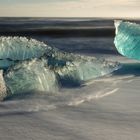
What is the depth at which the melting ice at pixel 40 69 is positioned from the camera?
12.9 feet

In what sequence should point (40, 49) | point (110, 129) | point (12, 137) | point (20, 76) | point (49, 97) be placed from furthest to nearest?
point (40, 49) < point (20, 76) < point (49, 97) < point (110, 129) < point (12, 137)

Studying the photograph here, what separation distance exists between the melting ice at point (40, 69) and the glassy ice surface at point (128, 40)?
1138 mm

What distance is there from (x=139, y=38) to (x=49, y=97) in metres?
4.01

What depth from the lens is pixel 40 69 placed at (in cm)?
424

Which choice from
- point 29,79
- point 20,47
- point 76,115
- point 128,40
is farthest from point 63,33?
point 76,115

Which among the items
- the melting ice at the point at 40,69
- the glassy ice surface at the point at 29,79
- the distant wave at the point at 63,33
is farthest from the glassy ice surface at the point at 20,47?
the distant wave at the point at 63,33

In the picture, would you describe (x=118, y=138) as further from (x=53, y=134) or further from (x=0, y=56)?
(x=0, y=56)

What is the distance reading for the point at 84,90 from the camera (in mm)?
4211

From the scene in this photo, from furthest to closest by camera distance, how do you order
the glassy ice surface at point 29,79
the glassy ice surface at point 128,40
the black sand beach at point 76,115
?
the glassy ice surface at point 128,40, the glassy ice surface at point 29,79, the black sand beach at point 76,115

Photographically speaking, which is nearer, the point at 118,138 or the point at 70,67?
the point at 118,138

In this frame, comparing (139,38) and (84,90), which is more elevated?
(139,38)

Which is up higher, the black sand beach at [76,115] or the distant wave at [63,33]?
the black sand beach at [76,115]

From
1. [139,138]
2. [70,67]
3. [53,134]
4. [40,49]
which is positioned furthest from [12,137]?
[40,49]

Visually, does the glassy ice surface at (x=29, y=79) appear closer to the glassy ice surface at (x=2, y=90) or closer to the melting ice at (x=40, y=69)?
the melting ice at (x=40, y=69)
